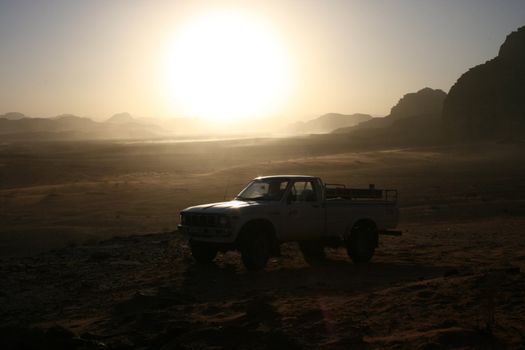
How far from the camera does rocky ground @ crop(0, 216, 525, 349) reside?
6.93 meters

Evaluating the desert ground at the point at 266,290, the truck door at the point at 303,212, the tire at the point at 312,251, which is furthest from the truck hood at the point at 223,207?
the tire at the point at 312,251

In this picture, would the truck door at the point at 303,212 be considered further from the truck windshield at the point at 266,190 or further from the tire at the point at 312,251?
the tire at the point at 312,251

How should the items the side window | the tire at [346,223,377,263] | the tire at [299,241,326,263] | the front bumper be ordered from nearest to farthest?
the front bumper, the side window, the tire at [346,223,377,263], the tire at [299,241,326,263]

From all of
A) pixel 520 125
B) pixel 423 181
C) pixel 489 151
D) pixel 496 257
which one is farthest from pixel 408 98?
pixel 496 257

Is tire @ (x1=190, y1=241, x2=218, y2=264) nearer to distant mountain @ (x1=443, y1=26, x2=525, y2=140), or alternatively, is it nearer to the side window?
the side window

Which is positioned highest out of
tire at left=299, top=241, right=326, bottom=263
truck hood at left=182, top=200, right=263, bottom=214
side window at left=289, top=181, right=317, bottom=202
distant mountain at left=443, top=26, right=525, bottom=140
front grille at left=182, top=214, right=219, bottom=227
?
distant mountain at left=443, top=26, right=525, bottom=140

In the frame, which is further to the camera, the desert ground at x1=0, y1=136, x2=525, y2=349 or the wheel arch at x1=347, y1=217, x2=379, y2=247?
the wheel arch at x1=347, y1=217, x2=379, y2=247

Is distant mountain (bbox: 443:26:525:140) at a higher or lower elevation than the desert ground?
higher

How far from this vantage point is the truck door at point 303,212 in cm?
1255

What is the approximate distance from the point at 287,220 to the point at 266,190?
90 centimetres

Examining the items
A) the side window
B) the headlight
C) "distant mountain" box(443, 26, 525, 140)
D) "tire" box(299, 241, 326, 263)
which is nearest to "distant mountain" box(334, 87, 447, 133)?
"distant mountain" box(443, 26, 525, 140)

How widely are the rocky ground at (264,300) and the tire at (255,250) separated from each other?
233 millimetres

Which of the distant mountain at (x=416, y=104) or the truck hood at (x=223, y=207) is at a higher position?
the distant mountain at (x=416, y=104)

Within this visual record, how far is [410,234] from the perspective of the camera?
18.3 metres
